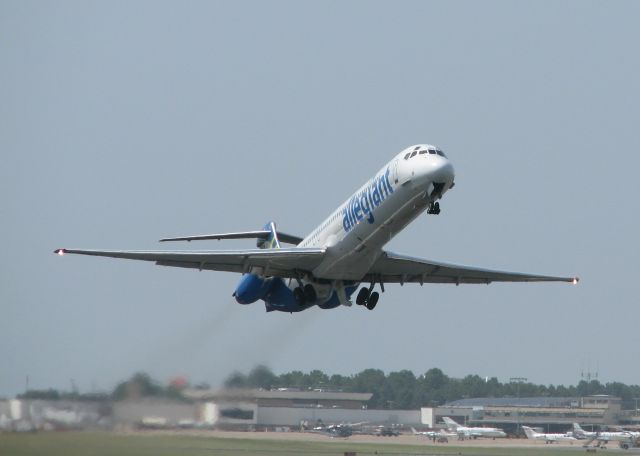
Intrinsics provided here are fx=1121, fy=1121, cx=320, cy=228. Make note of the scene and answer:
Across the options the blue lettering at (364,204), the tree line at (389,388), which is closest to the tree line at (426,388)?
the tree line at (389,388)

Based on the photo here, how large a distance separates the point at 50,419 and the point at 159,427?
13.3 ft

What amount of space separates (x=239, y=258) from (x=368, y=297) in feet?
20.2

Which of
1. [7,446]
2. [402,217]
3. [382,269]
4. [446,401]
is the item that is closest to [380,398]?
[446,401]

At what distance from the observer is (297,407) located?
59.2 metres

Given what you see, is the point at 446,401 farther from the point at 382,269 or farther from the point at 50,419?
the point at 50,419

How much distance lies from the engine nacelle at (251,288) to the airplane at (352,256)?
43 millimetres

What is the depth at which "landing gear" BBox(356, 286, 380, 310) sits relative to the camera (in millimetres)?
47875

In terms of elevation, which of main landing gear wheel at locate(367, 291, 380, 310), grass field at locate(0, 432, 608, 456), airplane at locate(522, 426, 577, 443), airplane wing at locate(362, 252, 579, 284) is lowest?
grass field at locate(0, 432, 608, 456)

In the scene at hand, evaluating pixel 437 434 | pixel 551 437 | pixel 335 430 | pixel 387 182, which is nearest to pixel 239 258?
pixel 387 182

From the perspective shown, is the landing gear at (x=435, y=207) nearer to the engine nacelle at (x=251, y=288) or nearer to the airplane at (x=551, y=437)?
the engine nacelle at (x=251, y=288)

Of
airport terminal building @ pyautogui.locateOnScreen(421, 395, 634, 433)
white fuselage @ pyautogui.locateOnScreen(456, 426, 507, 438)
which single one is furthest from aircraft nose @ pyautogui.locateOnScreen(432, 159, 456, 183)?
airport terminal building @ pyautogui.locateOnScreen(421, 395, 634, 433)

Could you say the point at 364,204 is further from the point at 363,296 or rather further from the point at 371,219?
the point at 363,296

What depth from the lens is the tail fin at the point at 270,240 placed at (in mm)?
51631

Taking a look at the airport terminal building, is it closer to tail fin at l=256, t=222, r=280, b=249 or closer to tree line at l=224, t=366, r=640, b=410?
tree line at l=224, t=366, r=640, b=410
